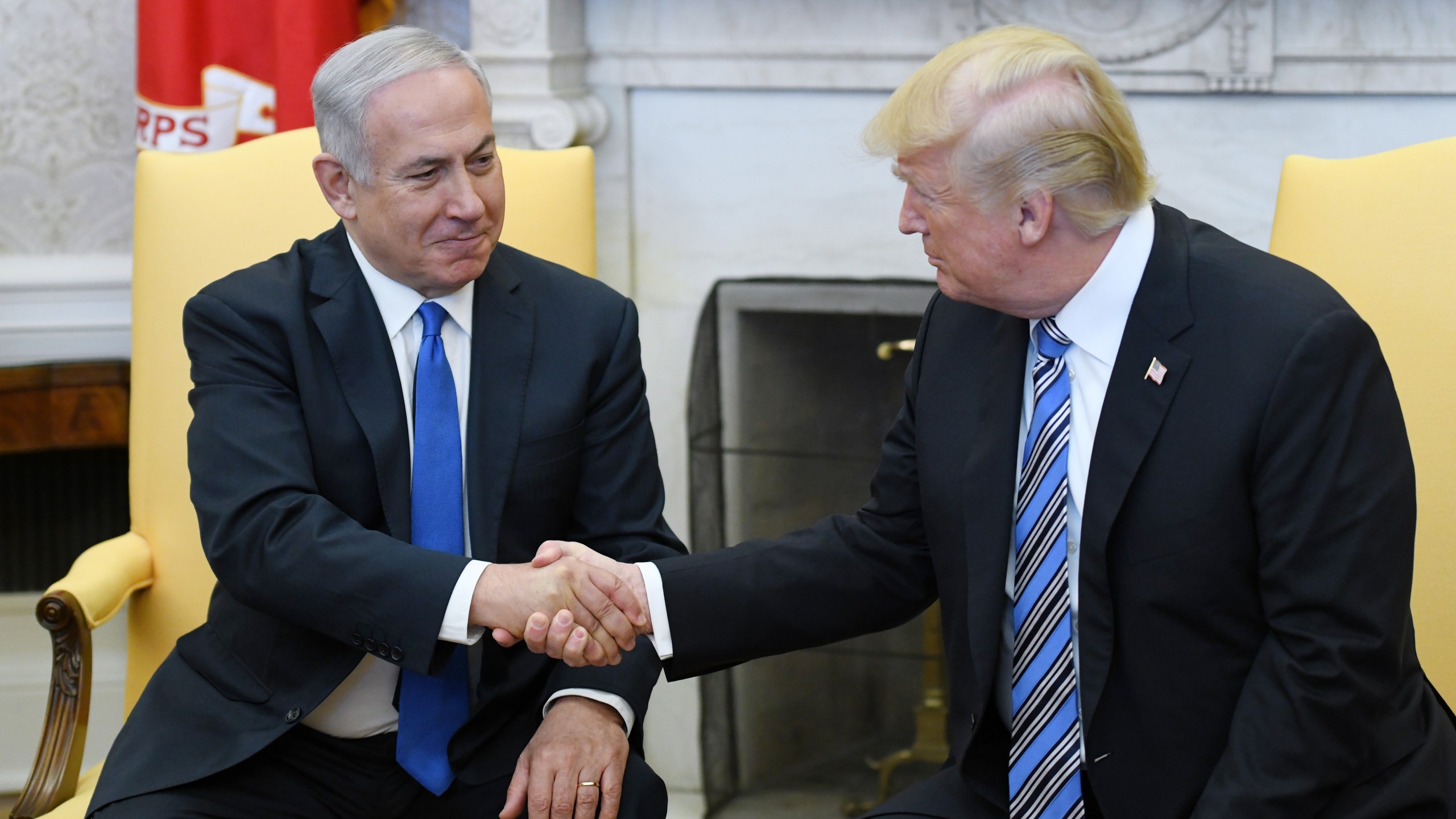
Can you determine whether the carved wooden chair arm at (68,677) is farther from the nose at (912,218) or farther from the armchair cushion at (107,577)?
the nose at (912,218)

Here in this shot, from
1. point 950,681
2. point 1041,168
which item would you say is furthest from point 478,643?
point 1041,168

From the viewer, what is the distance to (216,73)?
8.53ft

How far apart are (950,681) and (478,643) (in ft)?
2.01

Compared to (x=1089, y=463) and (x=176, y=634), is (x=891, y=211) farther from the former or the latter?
(x=176, y=634)

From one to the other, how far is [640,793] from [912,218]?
80 cm

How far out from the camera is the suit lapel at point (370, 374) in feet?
5.71

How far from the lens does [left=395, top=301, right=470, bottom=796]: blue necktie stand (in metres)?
1.74

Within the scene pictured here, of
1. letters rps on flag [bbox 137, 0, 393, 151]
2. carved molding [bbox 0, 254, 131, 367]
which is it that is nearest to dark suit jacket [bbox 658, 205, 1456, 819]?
letters rps on flag [bbox 137, 0, 393, 151]

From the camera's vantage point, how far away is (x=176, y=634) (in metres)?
2.16

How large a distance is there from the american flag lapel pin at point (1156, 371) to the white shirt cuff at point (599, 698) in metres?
0.78

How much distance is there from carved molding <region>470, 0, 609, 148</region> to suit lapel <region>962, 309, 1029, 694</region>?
1309 millimetres

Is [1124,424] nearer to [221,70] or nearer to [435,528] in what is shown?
[435,528]

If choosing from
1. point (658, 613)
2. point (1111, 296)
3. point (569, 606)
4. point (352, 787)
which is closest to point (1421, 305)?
point (1111, 296)

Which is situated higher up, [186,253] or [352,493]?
[186,253]
